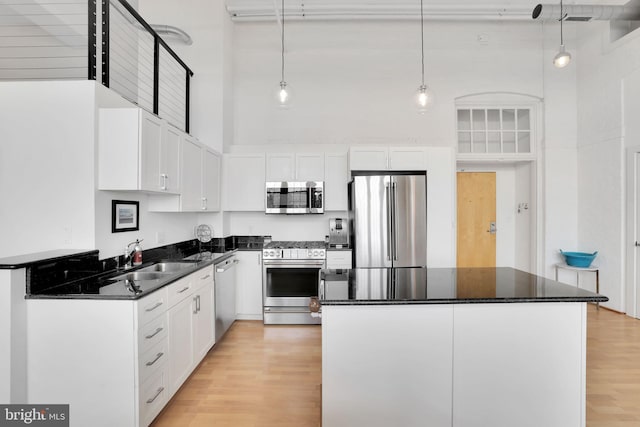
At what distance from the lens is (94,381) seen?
1957mm

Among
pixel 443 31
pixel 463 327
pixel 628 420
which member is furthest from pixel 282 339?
pixel 443 31

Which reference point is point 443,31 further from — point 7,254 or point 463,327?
point 7,254

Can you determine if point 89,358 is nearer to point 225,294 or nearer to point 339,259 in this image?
point 225,294

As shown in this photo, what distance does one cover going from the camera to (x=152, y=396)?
7.04 feet

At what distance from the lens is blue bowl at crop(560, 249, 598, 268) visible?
15.4ft

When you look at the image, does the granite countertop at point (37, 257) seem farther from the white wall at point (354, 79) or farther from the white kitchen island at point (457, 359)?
the white wall at point (354, 79)

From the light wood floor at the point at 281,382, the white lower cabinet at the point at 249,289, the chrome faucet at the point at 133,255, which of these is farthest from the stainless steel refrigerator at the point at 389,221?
the chrome faucet at the point at 133,255

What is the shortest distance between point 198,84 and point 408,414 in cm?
460

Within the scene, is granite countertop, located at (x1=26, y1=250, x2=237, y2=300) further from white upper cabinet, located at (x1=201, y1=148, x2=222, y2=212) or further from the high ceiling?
the high ceiling

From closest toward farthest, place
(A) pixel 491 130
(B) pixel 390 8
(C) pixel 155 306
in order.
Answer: (C) pixel 155 306 < (B) pixel 390 8 < (A) pixel 491 130

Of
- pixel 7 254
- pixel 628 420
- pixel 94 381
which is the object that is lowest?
pixel 628 420

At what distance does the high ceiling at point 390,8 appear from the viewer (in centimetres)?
445

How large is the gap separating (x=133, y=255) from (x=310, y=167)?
253cm

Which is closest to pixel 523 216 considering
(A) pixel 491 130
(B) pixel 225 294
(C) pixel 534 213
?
(C) pixel 534 213
